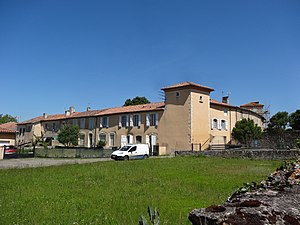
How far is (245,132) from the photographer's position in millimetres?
35375

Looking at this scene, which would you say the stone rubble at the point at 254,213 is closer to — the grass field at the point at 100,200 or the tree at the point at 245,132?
the grass field at the point at 100,200

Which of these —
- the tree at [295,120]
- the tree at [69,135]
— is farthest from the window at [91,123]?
the tree at [295,120]

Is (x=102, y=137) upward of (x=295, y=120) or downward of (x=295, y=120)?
downward

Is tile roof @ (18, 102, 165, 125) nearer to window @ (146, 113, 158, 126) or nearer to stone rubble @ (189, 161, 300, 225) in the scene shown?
window @ (146, 113, 158, 126)

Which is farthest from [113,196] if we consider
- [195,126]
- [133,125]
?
[133,125]

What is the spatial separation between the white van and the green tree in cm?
3570

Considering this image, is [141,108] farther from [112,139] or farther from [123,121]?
[112,139]

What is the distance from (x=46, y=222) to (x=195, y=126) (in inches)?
1126

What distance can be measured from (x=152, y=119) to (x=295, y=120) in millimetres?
29634

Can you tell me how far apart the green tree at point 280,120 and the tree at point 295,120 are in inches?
63.6

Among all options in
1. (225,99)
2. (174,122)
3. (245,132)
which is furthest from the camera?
(225,99)

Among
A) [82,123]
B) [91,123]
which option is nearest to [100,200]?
[91,123]

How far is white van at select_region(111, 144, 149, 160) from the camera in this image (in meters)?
25.6

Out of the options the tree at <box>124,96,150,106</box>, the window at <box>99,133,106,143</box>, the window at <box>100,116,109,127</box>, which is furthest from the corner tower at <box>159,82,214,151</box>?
the tree at <box>124,96,150,106</box>
